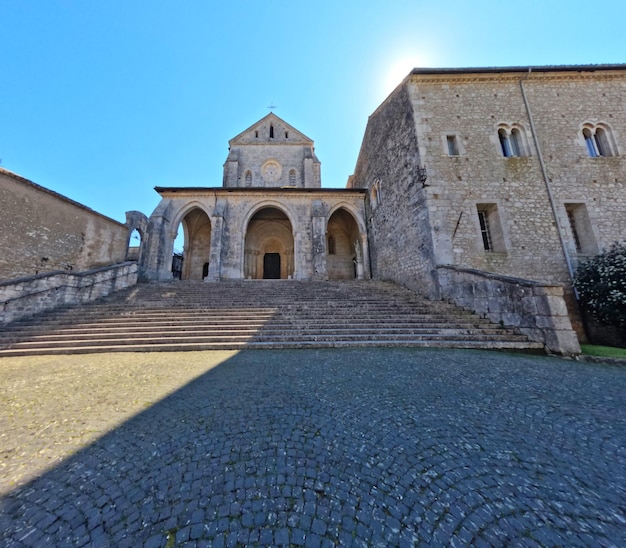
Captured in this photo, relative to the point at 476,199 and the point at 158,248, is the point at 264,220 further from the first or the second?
the point at 476,199

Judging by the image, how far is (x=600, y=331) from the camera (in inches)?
309

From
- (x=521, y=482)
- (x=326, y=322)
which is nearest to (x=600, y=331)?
(x=326, y=322)

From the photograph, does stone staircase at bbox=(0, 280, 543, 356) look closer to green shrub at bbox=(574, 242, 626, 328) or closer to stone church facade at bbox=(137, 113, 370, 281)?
green shrub at bbox=(574, 242, 626, 328)

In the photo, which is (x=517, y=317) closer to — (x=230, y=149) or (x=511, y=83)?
(x=511, y=83)

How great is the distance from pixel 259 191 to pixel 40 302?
35.5ft

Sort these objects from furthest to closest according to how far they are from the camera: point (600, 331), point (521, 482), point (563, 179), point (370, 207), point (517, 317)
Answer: point (370, 207) → point (563, 179) → point (600, 331) → point (517, 317) → point (521, 482)

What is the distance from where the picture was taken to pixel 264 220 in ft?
58.7

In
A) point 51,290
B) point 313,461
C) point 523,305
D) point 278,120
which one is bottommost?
point 313,461

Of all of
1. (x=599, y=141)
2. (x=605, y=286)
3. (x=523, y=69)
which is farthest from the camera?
(x=523, y=69)

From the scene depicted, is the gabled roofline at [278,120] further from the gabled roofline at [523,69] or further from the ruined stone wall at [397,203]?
the gabled roofline at [523,69]

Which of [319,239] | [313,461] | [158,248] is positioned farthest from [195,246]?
[313,461]

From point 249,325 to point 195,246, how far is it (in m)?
14.0

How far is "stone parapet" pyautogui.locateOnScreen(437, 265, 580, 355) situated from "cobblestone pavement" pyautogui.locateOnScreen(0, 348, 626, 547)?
2031 mm

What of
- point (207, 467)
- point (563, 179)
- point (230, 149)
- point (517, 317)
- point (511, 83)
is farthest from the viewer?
point (230, 149)
